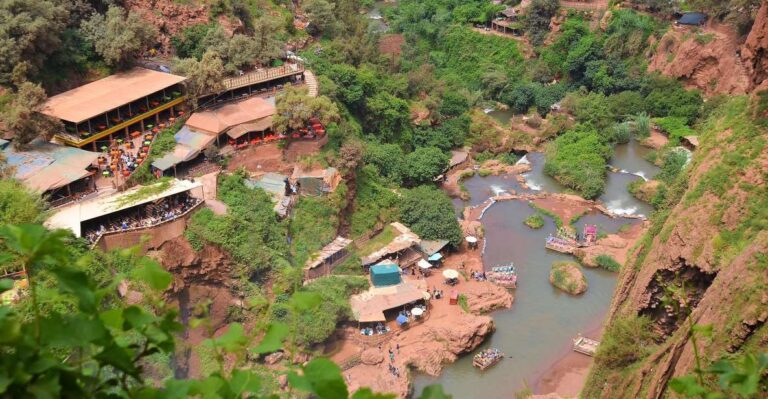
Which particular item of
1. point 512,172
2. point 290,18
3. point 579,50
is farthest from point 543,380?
point 579,50

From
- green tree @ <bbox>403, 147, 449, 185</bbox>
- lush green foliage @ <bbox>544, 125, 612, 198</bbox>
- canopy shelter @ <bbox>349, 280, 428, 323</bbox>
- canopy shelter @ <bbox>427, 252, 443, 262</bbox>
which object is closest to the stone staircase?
green tree @ <bbox>403, 147, 449, 185</bbox>

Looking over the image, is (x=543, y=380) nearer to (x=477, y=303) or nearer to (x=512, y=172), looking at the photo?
(x=477, y=303)

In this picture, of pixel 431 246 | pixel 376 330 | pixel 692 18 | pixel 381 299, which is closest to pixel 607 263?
pixel 431 246

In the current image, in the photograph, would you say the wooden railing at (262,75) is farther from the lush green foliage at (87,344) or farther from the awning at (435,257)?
the lush green foliage at (87,344)

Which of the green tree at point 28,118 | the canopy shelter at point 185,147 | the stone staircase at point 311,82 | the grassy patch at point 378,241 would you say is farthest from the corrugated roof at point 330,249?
the green tree at point 28,118

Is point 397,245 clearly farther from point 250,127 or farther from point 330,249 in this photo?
point 250,127

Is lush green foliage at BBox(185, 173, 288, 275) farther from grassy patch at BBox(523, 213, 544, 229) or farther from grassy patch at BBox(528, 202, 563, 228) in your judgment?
grassy patch at BBox(528, 202, 563, 228)
